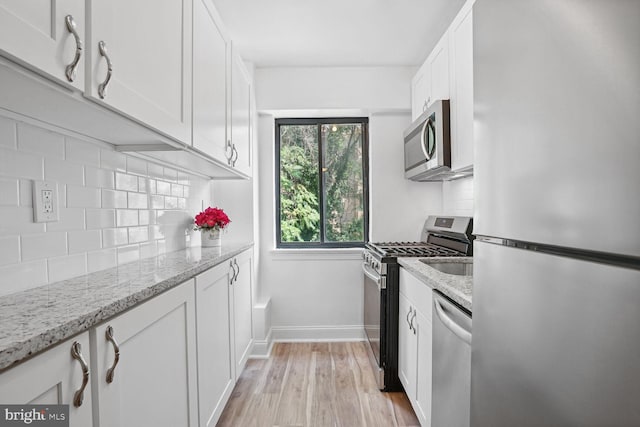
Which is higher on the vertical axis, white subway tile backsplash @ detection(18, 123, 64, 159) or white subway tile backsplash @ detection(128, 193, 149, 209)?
Answer: white subway tile backsplash @ detection(18, 123, 64, 159)

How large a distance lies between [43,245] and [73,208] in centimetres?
18

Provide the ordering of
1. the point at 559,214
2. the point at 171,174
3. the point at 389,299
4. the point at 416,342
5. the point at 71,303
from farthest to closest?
the point at 389,299
the point at 171,174
the point at 416,342
the point at 71,303
the point at 559,214

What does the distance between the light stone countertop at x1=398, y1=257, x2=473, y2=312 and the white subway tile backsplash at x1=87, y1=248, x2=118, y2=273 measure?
53.9 inches

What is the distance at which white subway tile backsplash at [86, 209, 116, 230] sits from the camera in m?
1.32

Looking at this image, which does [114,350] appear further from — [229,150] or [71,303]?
[229,150]

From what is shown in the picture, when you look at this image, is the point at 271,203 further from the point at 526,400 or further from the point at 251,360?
the point at 526,400

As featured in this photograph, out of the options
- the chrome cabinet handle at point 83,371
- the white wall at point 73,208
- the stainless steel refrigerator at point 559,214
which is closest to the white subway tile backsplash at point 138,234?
the white wall at point 73,208

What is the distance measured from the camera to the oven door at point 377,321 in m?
2.31

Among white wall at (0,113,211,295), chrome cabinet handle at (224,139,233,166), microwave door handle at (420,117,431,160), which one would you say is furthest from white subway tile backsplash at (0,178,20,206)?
microwave door handle at (420,117,431,160)

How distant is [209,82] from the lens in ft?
5.84

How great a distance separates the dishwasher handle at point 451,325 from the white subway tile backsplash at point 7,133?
150 centimetres

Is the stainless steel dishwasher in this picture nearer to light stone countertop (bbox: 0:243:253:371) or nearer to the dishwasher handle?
the dishwasher handle

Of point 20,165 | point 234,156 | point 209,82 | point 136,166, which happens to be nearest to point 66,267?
point 20,165

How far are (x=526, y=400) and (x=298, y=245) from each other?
285 centimetres
